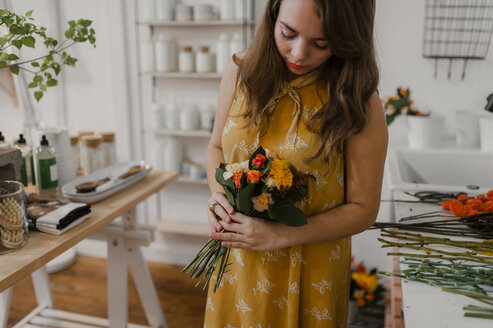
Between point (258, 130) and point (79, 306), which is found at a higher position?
point (258, 130)

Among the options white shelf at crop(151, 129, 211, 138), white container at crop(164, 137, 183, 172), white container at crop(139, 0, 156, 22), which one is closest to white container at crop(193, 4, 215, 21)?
white container at crop(139, 0, 156, 22)

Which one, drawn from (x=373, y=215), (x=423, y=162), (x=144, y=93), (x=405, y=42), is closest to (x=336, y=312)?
(x=373, y=215)

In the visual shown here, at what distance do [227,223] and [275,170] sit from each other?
0.67ft

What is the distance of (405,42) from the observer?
239 centimetres

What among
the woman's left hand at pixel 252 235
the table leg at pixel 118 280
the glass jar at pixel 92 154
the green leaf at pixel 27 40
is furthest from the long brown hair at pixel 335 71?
the table leg at pixel 118 280

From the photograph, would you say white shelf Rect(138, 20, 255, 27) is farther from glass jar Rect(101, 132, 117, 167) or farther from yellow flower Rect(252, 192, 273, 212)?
yellow flower Rect(252, 192, 273, 212)

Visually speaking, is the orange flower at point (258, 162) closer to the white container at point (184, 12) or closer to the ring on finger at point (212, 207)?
the ring on finger at point (212, 207)

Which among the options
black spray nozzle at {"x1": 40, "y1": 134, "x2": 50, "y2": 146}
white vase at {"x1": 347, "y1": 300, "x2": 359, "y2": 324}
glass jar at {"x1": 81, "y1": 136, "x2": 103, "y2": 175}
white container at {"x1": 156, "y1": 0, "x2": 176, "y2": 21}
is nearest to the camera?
black spray nozzle at {"x1": 40, "y1": 134, "x2": 50, "y2": 146}

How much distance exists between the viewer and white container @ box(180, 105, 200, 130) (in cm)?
280

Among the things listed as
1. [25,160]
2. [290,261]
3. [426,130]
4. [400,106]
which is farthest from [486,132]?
[25,160]

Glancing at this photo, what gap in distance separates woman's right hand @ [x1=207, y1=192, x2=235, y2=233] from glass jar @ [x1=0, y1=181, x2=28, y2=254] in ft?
1.91

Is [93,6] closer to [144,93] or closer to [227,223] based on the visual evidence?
[144,93]

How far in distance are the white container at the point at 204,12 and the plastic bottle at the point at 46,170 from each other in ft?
4.50

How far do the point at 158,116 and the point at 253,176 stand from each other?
194 centimetres
